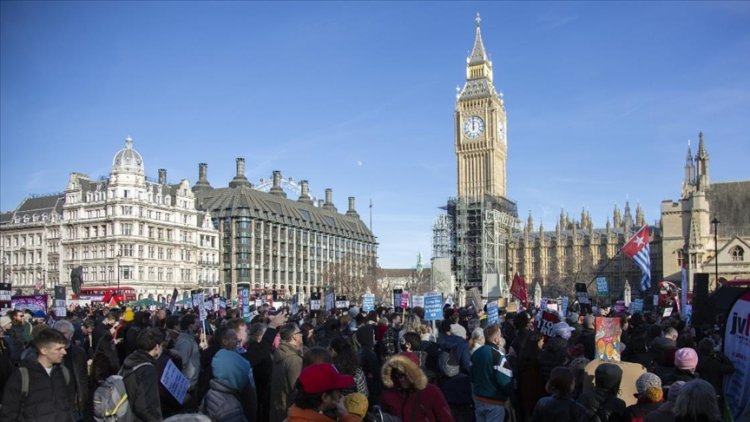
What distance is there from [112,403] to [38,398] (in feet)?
2.47

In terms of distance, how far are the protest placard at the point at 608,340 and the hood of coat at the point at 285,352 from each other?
12.1ft

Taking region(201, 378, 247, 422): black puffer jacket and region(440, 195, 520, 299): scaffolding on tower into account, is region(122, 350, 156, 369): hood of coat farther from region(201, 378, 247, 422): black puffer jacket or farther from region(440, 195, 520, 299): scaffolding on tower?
region(440, 195, 520, 299): scaffolding on tower

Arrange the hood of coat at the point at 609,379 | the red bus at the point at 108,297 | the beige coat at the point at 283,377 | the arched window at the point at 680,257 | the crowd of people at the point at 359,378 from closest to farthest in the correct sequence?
the crowd of people at the point at 359,378 → the hood of coat at the point at 609,379 → the beige coat at the point at 283,377 → the red bus at the point at 108,297 → the arched window at the point at 680,257

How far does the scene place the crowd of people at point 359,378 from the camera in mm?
5661

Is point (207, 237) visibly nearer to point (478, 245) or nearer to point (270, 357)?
point (478, 245)

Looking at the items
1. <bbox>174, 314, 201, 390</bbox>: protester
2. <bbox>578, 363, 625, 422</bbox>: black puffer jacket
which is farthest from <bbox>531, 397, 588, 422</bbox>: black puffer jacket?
<bbox>174, 314, 201, 390</bbox>: protester

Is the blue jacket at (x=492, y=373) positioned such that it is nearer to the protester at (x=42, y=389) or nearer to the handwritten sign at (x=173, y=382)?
the handwritten sign at (x=173, y=382)

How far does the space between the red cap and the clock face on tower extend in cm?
10929

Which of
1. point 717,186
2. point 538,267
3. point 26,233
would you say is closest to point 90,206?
point 26,233

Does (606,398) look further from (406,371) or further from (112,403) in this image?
(112,403)

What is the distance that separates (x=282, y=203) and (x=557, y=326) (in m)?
91.8

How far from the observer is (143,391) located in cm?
686

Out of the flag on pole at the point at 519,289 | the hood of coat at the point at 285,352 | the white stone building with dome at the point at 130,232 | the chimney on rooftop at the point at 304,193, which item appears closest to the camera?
the hood of coat at the point at 285,352

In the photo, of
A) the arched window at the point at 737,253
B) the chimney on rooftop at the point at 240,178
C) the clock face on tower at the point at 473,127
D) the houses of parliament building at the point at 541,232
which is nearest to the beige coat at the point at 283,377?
the houses of parliament building at the point at 541,232
